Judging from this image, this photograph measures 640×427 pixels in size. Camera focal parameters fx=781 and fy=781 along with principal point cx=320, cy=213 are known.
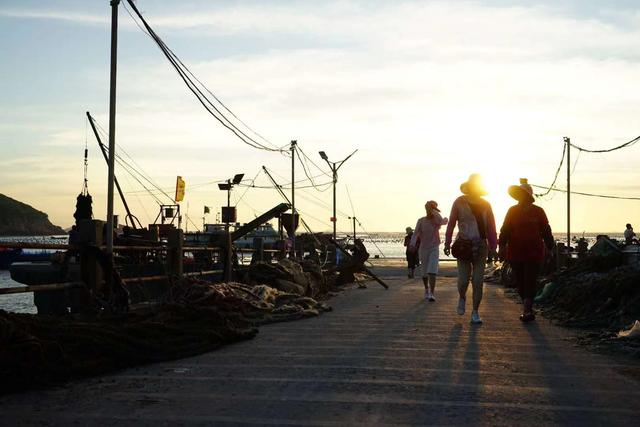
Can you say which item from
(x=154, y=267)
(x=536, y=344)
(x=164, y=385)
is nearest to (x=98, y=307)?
(x=164, y=385)

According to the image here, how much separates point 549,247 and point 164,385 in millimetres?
6377

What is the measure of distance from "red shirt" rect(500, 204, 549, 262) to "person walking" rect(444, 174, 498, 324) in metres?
0.23

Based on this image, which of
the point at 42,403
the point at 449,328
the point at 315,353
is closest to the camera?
the point at 42,403

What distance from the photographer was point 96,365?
6.04m

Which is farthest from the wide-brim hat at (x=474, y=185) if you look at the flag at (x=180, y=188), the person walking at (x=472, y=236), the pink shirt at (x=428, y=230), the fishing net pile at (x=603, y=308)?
the flag at (x=180, y=188)

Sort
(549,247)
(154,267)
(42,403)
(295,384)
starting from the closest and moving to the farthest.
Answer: (42,403) < (295,384) < (549,247) < (154,267)

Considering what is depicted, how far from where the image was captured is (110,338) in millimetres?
6523

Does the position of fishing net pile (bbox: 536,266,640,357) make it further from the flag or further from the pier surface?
the flag

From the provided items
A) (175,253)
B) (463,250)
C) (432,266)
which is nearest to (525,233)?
(463,250)

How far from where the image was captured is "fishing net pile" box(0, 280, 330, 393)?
18.3 feet

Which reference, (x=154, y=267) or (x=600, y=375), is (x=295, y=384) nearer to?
(x=600, y=375)

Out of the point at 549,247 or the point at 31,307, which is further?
the point at 31,307

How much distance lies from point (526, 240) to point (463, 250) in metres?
0.92

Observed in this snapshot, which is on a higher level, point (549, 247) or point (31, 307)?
point (549, 247)
